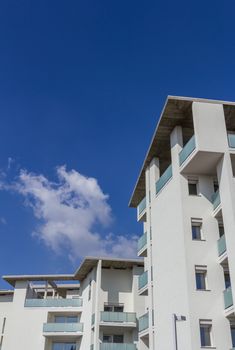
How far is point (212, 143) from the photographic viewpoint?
23.3 meters

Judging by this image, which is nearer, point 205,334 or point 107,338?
point 205,334

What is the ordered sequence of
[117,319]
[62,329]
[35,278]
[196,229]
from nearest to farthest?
1. [196,229]
2. [117,319]
3. [62,329]
4. [35,278]

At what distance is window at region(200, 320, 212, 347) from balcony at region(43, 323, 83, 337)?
67.7 feet

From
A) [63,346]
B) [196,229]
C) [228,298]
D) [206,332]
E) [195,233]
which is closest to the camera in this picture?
[228,298]

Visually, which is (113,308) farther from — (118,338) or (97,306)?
(118,338)

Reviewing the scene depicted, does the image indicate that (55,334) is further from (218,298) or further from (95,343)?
(218,298)

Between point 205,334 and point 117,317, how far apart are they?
618 inches

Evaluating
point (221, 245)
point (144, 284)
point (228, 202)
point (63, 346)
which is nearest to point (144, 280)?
point (144, 284)

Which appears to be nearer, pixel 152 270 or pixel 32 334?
pixel 152 270

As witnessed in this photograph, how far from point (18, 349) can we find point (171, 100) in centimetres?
2771

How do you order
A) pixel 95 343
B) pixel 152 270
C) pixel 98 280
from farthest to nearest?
pixel 98 280 < pixel 95 343 < pixel 152 270

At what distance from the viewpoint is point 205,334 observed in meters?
21.2

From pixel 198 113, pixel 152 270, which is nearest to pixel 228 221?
pixel 198 113

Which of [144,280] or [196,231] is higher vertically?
[196,231]
